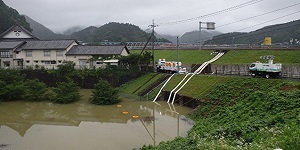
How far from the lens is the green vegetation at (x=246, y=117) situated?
9.22m

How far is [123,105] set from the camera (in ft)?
83.9

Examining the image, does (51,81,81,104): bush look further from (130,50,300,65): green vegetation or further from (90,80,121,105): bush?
(130,50,300,65): green vegetation

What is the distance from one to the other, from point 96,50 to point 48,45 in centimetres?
890

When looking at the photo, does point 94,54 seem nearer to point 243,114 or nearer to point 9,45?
point 9,45

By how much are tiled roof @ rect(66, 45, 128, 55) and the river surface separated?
13.5 m

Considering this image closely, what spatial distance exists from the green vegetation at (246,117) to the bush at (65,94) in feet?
43.2

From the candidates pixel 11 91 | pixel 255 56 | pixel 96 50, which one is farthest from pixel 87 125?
pixel 255 56

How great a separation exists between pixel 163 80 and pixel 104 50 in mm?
13451

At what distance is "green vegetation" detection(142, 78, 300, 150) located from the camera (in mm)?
9223

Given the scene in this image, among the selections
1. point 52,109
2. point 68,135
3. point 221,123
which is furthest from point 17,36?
point 221,123

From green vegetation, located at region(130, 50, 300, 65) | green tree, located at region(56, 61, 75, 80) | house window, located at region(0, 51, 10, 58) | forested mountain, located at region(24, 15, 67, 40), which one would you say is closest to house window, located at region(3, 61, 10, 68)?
house window, located at region(0, 51, 10, 58)

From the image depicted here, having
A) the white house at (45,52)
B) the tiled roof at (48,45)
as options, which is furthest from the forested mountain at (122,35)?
the white house at (45,52)

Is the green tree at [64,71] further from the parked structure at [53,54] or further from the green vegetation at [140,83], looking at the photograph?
the green vegetation at [140,83]

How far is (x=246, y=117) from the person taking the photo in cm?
1517
